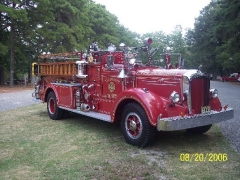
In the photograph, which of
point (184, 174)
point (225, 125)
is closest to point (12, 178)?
point (184, 174)

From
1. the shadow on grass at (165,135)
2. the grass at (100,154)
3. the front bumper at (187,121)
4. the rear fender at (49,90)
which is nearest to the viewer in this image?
the grass at (100,154)

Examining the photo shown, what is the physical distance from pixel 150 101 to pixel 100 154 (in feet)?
4.35

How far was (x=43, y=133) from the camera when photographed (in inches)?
261

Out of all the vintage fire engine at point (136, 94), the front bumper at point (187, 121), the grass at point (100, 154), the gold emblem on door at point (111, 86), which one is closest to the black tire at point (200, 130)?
Answer: the vintage fire engine at point (136, 94)

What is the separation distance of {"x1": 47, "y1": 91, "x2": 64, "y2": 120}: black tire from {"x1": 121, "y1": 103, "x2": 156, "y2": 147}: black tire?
3.11 metres

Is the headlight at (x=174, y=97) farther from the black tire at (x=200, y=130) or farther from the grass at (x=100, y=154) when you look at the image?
the black tire at (x=200, y=130)

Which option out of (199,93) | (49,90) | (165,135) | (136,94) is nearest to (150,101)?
(136,94)

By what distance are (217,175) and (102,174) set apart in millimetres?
1666

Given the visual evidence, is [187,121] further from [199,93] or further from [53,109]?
[53,109]

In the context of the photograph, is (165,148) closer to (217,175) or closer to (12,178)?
(217,175)

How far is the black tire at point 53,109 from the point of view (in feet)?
27.2

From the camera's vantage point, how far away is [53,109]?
8.63 metres

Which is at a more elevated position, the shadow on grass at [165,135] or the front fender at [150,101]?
the front fender at [150,101]

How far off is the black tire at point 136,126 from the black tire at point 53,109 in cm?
311
